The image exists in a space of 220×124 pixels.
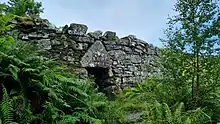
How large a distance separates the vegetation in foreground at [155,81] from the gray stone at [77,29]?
2223mm

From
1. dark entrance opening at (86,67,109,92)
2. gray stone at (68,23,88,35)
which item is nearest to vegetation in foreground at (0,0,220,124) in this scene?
gray stone at (68,23,88,35)

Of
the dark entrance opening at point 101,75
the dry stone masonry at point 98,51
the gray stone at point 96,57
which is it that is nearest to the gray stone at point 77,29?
the dry stone masonry at point 98,51

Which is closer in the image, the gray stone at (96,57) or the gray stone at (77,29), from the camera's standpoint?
the gray stone at (77,29)

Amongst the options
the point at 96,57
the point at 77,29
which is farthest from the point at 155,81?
the point at 77,29

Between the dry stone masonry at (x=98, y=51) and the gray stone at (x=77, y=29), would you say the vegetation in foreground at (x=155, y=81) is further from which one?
the gray stone at (x=77, y=29)

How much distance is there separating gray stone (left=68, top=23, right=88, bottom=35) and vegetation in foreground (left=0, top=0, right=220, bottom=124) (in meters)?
2.22

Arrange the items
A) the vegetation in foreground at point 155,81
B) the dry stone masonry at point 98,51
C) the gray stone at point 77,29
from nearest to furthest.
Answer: the vegetation in foreground at point 155,81
the dry stone masonry at point 98,51
the gray stone at point 77,29

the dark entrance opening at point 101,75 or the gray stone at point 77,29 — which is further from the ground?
the gray stone at point 77,29

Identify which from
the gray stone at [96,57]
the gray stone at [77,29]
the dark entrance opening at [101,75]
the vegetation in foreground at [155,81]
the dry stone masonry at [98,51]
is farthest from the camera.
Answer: the dark entrance opening at [101,75]

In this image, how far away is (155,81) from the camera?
6820 mm

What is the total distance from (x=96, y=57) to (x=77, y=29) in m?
0.89

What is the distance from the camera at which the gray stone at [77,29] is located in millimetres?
8625

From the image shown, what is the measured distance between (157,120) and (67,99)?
160cm

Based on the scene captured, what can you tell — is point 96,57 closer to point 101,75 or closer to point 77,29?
point 101,75
